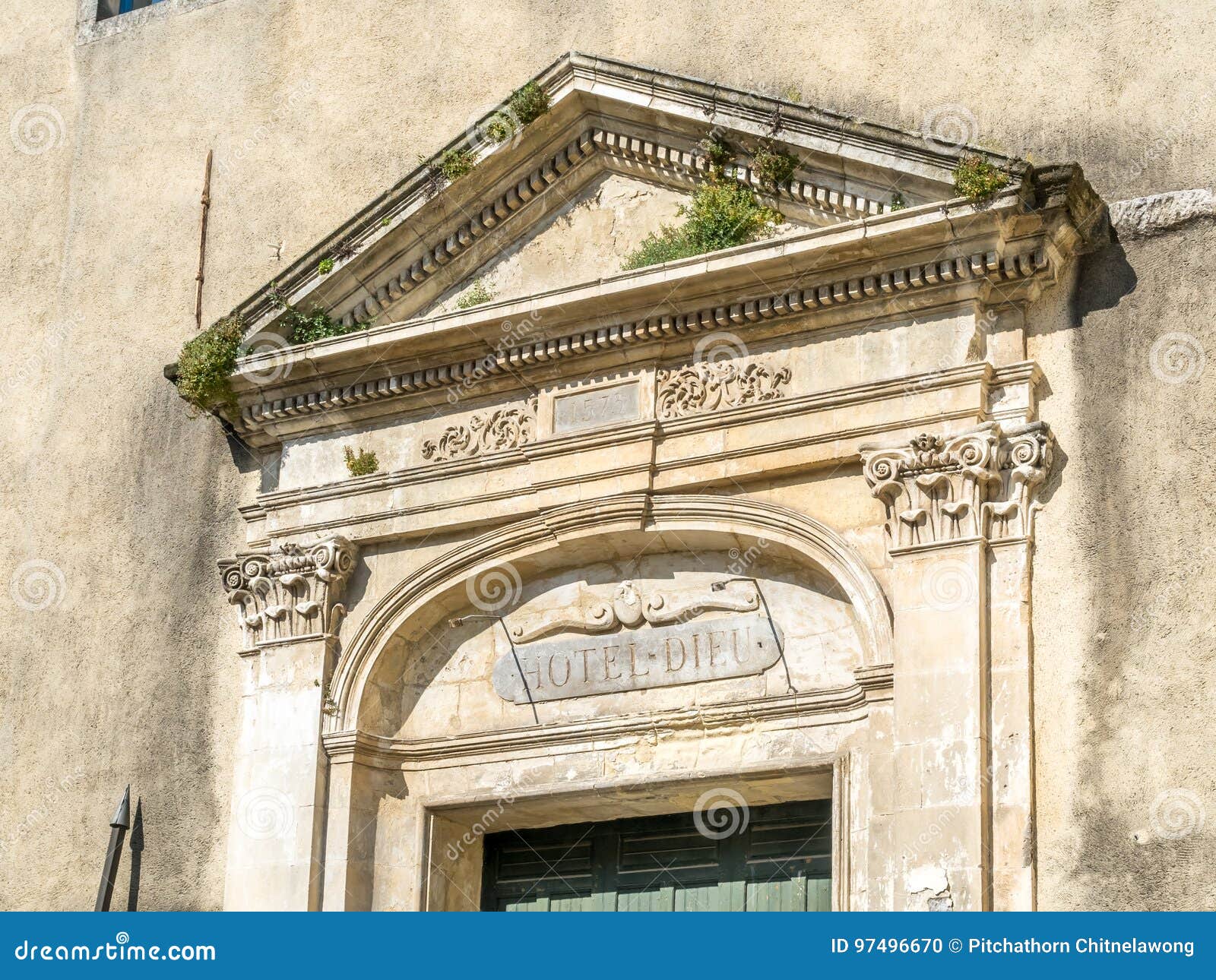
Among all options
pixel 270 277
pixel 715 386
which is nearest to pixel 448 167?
pixel 270 277

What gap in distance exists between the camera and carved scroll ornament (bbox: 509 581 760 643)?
10398mm

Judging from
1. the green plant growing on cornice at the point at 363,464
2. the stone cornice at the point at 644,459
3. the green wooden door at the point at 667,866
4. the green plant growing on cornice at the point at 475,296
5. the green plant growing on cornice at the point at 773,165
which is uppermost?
the green plant growing on cornice at the point at 773,165

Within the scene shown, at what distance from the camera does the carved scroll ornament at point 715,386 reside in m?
10.3

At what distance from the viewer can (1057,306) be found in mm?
9797

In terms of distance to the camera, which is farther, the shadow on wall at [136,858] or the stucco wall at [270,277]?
the shadow on wall at [136,858]

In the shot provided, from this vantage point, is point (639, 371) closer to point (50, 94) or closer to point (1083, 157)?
point (1083, 157)

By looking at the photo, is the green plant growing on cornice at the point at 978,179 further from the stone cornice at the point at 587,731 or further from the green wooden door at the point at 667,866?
the green wooden door at the point at 667,866

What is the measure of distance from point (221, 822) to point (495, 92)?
168 inches

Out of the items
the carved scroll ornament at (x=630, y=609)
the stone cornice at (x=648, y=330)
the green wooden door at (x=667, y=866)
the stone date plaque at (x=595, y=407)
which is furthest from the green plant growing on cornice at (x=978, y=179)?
the green wooden door at (x=667, y=866)

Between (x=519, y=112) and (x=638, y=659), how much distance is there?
9.56ft

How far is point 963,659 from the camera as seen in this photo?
927 centimetres

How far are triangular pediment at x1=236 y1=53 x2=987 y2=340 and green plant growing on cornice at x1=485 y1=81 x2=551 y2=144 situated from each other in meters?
0.03

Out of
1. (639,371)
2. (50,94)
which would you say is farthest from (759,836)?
(50,94)

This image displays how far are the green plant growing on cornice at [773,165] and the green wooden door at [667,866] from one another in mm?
3039
